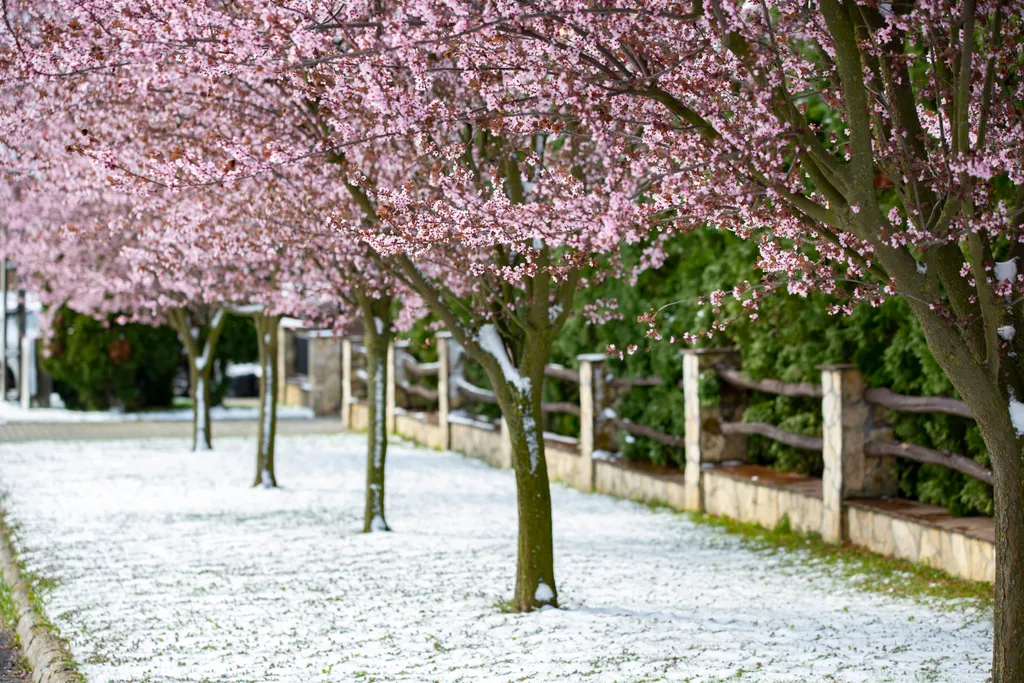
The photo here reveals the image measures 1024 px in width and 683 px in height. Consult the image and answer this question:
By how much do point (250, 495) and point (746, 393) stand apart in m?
5.66

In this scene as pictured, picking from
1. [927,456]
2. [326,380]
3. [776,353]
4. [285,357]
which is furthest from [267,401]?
[285,357]

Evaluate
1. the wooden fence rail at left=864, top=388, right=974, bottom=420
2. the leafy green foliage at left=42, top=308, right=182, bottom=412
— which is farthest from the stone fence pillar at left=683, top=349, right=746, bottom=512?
the leafy green foliage at left=42, top=308, right=182, bottom=412

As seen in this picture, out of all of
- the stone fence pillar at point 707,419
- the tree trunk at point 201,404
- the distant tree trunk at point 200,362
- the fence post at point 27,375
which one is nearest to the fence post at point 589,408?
the stone fence pillar at point 707,419

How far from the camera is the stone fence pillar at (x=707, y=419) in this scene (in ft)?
37.7

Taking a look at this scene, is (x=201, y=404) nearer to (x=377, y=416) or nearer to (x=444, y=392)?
(x=444, y=392)

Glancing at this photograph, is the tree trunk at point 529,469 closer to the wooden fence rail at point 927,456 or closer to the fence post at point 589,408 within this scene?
the wooden fence rail at point 927,456

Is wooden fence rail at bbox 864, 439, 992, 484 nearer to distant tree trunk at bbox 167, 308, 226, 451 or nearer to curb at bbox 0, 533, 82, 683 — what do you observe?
curb at bbox 0, 533, 82, 683

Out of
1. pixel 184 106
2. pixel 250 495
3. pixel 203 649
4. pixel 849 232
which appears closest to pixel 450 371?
pixel 250 495

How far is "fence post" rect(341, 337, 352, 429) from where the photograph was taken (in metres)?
22.0

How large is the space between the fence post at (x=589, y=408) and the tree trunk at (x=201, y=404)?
21.0 feet

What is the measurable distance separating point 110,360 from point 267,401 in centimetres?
1071

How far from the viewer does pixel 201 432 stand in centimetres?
1791

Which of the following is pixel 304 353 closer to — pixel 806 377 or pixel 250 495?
pixel 250 495

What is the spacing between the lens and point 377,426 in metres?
10.8
